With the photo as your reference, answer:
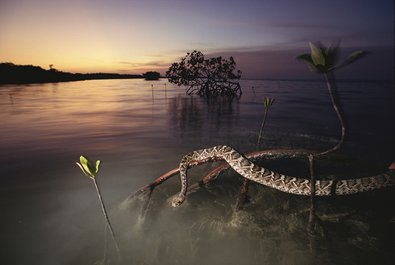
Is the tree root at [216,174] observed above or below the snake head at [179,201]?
above

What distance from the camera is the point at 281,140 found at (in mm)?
19250

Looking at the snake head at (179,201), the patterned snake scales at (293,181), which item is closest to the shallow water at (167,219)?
the snake head at (179,201)

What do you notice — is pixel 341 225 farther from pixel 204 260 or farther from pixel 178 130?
pixel 178 130

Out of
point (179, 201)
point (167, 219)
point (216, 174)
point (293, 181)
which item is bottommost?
point (167, 219)

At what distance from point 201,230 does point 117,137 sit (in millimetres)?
15396

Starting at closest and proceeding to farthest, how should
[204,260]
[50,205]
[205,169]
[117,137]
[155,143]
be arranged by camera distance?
1. [204,260]
2. [50,205]
3. [205,169]
4. [155,143]
5. [117,137]

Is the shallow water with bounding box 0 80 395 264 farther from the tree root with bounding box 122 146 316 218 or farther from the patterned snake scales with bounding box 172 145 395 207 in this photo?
the patterned snake scales with bounding box 172 145 395 207

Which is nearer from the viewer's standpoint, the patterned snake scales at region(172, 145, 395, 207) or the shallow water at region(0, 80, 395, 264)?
the shallow water at region(0, 80, 395, 264)

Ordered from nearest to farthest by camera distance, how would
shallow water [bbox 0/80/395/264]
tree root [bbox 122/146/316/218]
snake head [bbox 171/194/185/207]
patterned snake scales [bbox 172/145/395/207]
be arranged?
shallow water [bbox 0/80/395/264], patterned snake scales [bbox 172/145/395/207], tree root [bbox 122/146/316/218], snake head [bbox 171/194/185/207]

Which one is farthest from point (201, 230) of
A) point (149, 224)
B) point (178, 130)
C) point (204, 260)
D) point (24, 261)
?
point (178, 130)

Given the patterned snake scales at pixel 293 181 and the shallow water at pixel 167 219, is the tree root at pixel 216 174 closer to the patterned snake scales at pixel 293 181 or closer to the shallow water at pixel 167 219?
the shallow water at pixel 167 219

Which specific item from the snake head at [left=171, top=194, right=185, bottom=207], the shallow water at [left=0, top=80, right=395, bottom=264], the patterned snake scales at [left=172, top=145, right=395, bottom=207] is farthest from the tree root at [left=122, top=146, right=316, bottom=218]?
the snake head at [left=171, top=194, right=185, bottom=207]

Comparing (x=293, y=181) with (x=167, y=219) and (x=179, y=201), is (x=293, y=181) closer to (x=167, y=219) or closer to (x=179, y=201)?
(x=179, y=201)

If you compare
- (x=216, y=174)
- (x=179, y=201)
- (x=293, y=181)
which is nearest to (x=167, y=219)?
(x=179, y=201)
